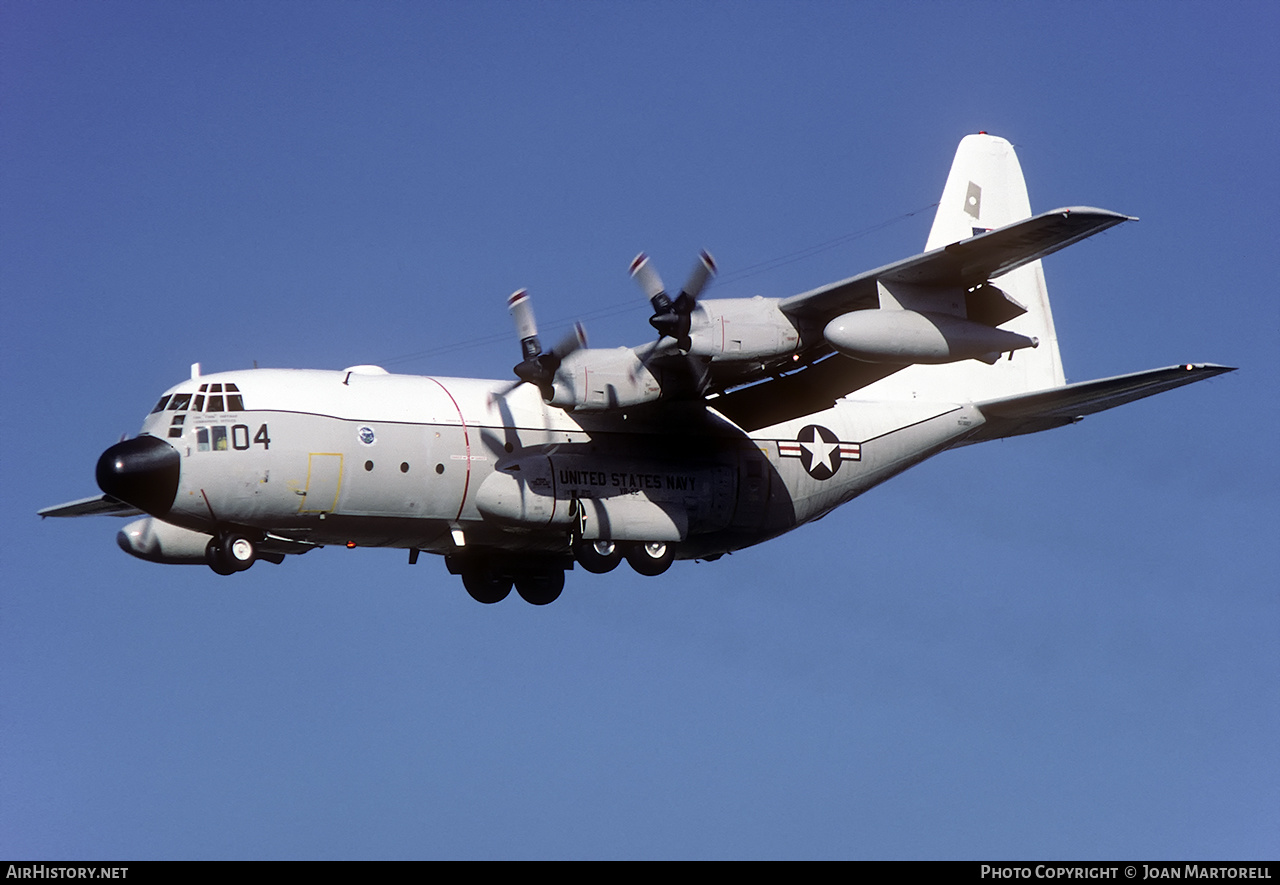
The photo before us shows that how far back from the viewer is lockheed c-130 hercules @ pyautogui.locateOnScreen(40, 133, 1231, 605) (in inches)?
812

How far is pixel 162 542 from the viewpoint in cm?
2284

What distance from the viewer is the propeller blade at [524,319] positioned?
73.0 feet

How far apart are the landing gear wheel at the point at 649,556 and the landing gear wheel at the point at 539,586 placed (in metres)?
1.77

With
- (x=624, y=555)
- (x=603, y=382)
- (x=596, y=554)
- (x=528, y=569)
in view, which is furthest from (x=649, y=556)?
(x=603, y=382)

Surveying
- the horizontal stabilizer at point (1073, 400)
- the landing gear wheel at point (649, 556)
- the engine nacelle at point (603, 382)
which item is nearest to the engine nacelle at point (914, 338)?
the horizontal stabilizer at point (1073, 400)

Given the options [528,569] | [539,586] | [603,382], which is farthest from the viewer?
[539,586]

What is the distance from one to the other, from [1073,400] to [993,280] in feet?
11.5

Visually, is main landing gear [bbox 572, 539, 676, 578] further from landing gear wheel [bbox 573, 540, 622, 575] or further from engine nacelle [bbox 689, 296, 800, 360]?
engine nacelle [bbox 689, 296, 800, 360]

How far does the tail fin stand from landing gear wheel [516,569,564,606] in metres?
5.39

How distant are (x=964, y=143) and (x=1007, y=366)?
12.4 feet

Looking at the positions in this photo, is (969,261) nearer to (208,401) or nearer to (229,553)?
(208,401)

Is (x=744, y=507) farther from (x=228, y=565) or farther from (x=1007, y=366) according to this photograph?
(x=228, y=565)

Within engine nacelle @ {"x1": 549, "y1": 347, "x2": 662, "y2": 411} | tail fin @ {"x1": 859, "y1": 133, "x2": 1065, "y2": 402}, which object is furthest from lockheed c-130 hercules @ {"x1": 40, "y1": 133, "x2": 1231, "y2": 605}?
tail fin @ {"x1": 859, "y1": 133, "x2": 1065, "y2": 402}
